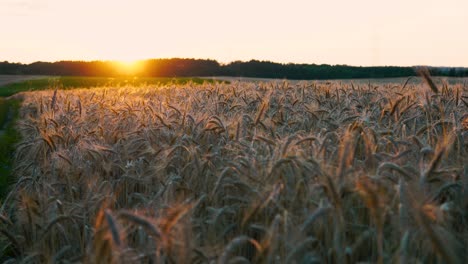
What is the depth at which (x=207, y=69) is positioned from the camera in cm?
6325

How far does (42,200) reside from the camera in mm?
3432

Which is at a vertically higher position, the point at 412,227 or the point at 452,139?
the point at 452,139

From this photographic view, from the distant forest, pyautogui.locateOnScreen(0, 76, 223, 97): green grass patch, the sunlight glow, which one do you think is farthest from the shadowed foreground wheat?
→ the sunlight glow

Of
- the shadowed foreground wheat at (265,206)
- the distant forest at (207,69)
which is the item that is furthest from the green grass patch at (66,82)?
the shadowed foreground wheat at (265,206)

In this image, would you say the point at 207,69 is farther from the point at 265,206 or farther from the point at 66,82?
the point at 265,206

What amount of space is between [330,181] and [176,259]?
2.37 ft

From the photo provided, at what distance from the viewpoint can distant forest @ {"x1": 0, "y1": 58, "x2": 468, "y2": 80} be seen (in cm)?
5891

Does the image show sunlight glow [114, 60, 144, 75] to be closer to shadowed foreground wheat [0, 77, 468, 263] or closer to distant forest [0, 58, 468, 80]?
distant forest [0, 58, 468, 80]

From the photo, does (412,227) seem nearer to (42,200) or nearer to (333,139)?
(333,139)

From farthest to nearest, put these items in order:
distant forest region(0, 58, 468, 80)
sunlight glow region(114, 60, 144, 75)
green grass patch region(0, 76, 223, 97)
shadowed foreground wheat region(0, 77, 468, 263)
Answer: sunlight glow region(114, 60, 144, 75), distant forest region(0, 58, 468, 80), green grass patch region(0, 76, 223, 97), shadowed foreground wheat region(0, 77, 468, 263)

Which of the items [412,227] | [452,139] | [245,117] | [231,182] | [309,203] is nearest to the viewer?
[412,227]

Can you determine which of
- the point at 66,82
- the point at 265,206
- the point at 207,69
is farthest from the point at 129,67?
the point at 265,206

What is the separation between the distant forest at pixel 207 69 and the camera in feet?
193

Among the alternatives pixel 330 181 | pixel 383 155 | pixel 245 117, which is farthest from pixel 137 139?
pixel 330 181
